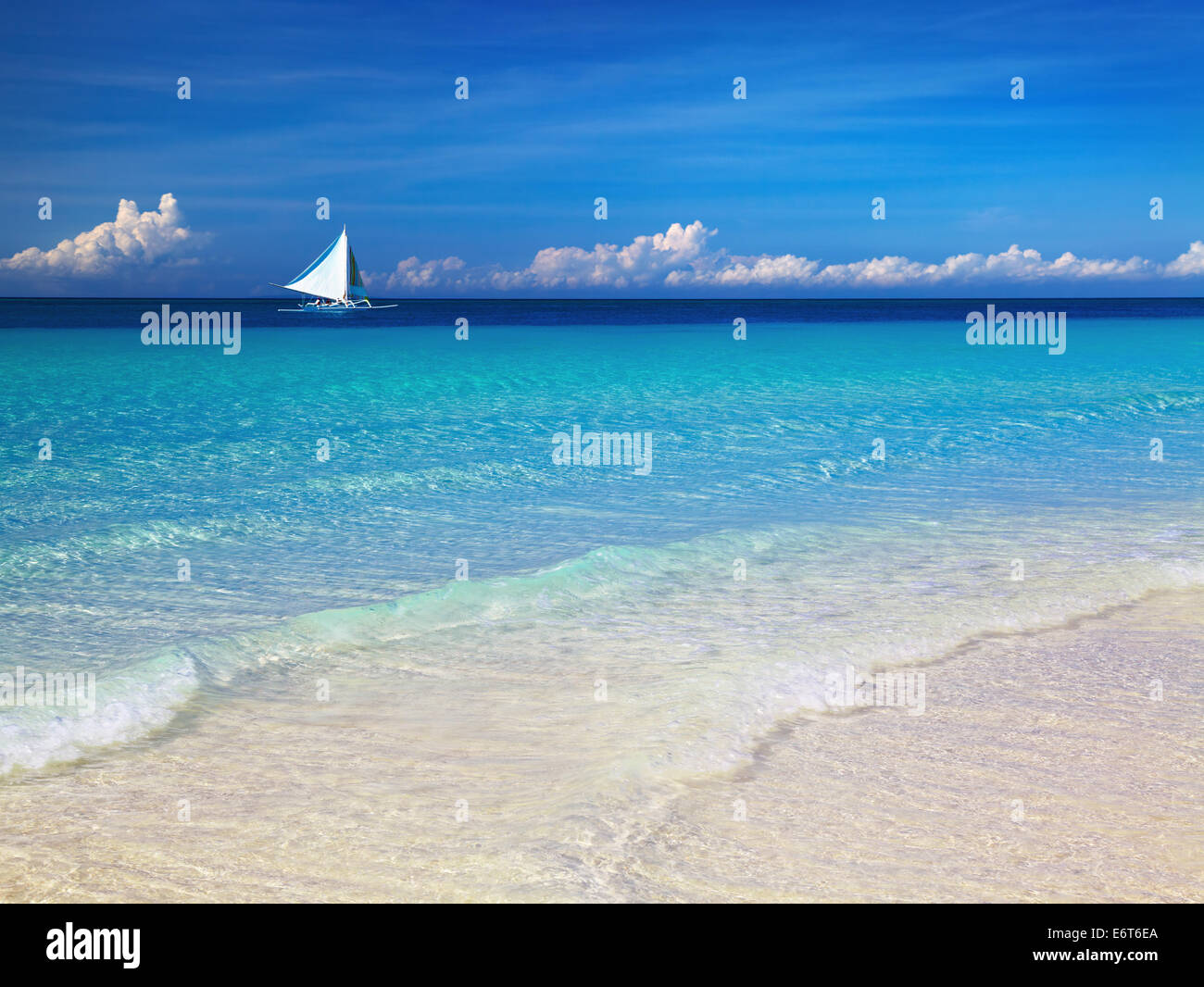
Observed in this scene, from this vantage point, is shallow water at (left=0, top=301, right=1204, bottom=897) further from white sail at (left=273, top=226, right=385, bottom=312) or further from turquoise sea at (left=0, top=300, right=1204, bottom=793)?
white sail at (left=273, top=226, right=385, bottom=312)

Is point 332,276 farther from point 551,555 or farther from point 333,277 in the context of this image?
point 551,555

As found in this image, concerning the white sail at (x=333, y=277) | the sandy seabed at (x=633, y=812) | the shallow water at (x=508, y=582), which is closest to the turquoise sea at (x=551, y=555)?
the shallow water at (x=508, y=582)

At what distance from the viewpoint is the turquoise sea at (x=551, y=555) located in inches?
221

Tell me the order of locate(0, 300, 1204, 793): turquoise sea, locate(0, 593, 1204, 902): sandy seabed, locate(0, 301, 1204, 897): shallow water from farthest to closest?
locate(0, 300, 1204, 793): turquoise sea < locate(0, 301, 1204, 897): shallow water < locate(0, 593, 1204, 902): sandy seabed

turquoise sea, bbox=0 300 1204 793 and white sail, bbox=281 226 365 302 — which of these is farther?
white sail, bbox=281 226 365 302

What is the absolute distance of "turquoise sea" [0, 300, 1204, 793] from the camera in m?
5.61

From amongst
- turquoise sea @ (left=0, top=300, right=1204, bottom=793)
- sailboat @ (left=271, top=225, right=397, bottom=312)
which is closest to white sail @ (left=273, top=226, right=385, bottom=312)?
sailboat @ (left=271, top=225, right=397, bottom=312)

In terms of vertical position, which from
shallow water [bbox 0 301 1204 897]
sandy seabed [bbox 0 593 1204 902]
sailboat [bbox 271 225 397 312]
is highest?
sailboat [bbox 271 225 397 312]

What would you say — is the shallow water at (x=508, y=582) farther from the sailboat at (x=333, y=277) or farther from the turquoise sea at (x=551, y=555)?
the sailboat at (x=333, y=277)

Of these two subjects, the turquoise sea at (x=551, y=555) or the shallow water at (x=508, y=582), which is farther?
the turquoise sea at (x=551, y=555)
